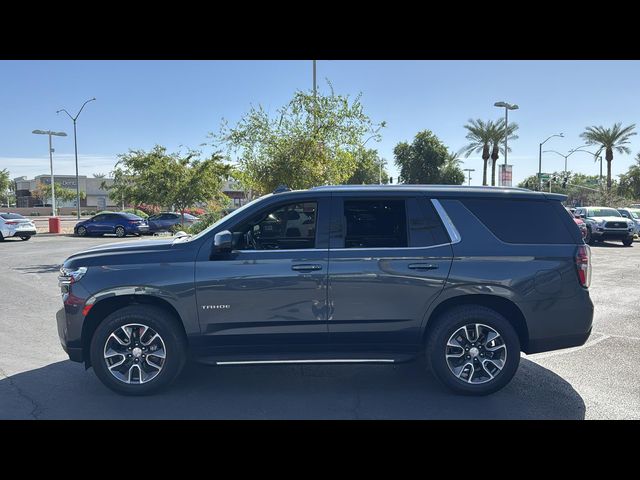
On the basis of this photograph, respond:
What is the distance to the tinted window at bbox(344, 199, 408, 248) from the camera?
15.3 ft

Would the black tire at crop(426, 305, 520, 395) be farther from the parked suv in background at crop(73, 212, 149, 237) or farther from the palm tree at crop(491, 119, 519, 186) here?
the palm tree at crop(491, 119, 519, 186)

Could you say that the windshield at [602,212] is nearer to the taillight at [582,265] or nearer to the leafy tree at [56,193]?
the taillight at [582,265]

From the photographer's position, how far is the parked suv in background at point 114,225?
1099 inches

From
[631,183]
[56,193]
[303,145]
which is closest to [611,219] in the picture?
[303,145]

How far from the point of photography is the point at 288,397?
4566 millimetres

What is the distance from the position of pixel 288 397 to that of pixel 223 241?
5.10ft

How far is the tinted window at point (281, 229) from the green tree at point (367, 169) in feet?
39.1

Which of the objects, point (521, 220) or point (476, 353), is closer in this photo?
point (476, 353)

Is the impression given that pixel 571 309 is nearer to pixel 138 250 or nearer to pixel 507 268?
pixel 507 268

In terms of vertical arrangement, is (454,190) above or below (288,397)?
above

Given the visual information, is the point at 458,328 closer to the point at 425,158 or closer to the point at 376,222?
the point at 376,222
